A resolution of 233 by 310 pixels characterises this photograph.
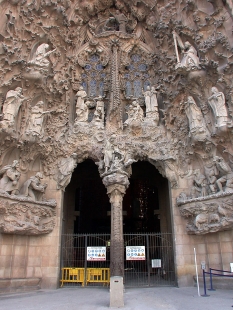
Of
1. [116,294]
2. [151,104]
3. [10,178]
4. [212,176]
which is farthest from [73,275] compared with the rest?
[151,104]

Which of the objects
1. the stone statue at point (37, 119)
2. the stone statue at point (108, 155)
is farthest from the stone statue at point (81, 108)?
the stone statue at point (108, 155)

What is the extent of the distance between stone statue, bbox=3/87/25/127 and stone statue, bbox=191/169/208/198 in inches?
274

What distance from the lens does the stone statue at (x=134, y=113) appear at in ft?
37.2

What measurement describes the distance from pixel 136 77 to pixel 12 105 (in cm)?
649

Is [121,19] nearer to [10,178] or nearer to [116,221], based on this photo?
[10,178]

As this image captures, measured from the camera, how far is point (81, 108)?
1184 centimetres

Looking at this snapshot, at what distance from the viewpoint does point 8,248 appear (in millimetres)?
9297

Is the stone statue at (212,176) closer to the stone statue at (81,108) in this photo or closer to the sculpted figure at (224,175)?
the sculpted figure at (224,175)

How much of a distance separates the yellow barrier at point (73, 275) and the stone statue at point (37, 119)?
527 cm

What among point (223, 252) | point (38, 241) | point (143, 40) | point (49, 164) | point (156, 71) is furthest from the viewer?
point (143, 40)

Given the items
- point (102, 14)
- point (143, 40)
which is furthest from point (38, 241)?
point (102, 14)

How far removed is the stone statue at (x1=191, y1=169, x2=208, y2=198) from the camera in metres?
9.99

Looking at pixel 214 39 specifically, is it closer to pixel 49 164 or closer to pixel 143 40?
pixel 143 40

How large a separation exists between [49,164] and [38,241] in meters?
2.95
